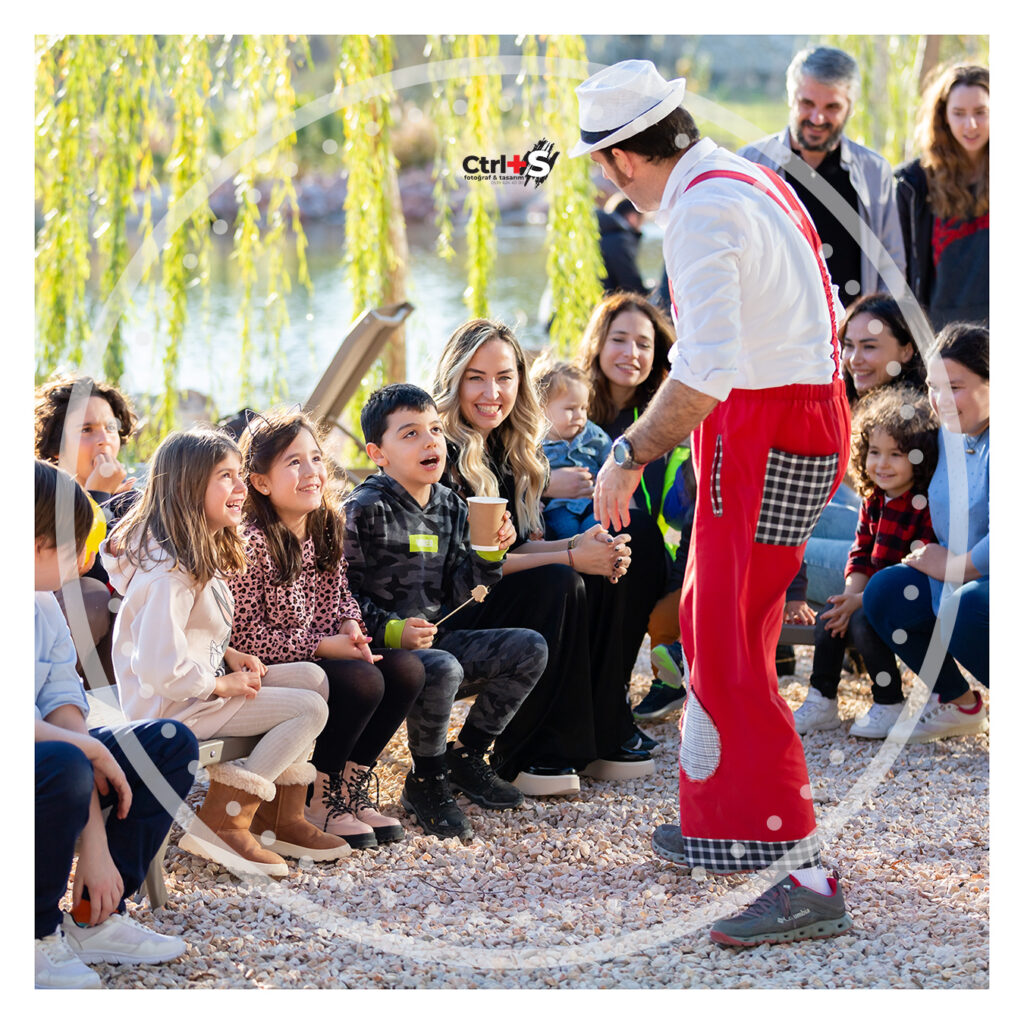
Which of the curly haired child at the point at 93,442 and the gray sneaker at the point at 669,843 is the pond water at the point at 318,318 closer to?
the curly haired child at the point at 93,442

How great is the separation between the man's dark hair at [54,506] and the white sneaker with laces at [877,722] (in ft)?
7.68

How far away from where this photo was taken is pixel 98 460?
3.31m

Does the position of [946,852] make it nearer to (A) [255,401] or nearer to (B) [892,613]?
(B) [892,613]

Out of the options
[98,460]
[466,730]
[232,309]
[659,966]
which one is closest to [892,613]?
[466,730]

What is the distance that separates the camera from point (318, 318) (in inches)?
406

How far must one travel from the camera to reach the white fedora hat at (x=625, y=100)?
2.38 m

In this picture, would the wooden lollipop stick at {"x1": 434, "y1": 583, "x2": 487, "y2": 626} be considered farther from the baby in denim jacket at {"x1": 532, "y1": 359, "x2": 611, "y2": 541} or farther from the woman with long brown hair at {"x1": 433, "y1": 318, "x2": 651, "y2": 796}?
the baby in denim jacket at {"x1": 532, "y1": 359, "x2": 611, "y2": 541}

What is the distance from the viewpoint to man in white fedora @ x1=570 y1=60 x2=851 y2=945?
91.1 inches

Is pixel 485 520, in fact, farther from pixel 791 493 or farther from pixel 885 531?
pixel 885 531

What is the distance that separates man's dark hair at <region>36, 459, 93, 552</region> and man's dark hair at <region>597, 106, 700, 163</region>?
1237 millimetres

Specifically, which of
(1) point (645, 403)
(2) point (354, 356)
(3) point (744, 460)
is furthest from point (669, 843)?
(2) point (354, 356)
